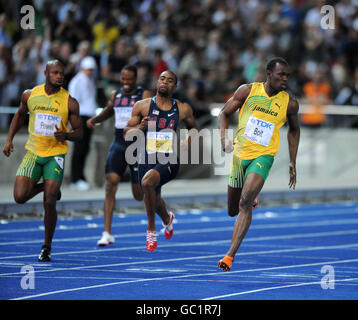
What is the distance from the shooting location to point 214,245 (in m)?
11.9

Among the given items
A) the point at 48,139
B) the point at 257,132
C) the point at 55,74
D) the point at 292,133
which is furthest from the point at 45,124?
the point at 292,133

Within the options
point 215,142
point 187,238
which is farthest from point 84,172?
point 187,238

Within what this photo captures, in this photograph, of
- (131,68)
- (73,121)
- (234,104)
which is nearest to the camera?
(234,104)

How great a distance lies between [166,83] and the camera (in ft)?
35.2

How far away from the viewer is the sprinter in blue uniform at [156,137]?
35.2 ft

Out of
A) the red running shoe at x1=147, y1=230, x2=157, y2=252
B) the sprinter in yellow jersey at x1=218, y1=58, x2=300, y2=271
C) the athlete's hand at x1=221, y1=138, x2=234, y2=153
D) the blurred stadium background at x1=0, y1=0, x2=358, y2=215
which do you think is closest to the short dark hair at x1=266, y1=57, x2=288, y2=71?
the sprinter in yellow jersey at x1=218, y1=58, x2=300, y2=271

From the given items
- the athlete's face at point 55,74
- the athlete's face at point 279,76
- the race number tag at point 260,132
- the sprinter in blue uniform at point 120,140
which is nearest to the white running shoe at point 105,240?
the sprinter in blue uniform at point 120,140

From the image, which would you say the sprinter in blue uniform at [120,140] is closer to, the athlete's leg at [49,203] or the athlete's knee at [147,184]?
the athlete's knee at [147,184]

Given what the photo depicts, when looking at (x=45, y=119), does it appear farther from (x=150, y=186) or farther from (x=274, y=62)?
(x=274, y=62)

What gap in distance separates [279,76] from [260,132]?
651 millimetres

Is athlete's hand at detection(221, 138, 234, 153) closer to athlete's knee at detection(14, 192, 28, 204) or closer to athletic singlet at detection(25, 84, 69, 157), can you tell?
athletic singlet at detection(25, 84, 69, 157)

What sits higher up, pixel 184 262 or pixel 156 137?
pixel 156 137

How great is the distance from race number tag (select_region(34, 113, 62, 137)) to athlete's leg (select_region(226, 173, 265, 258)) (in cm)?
244
